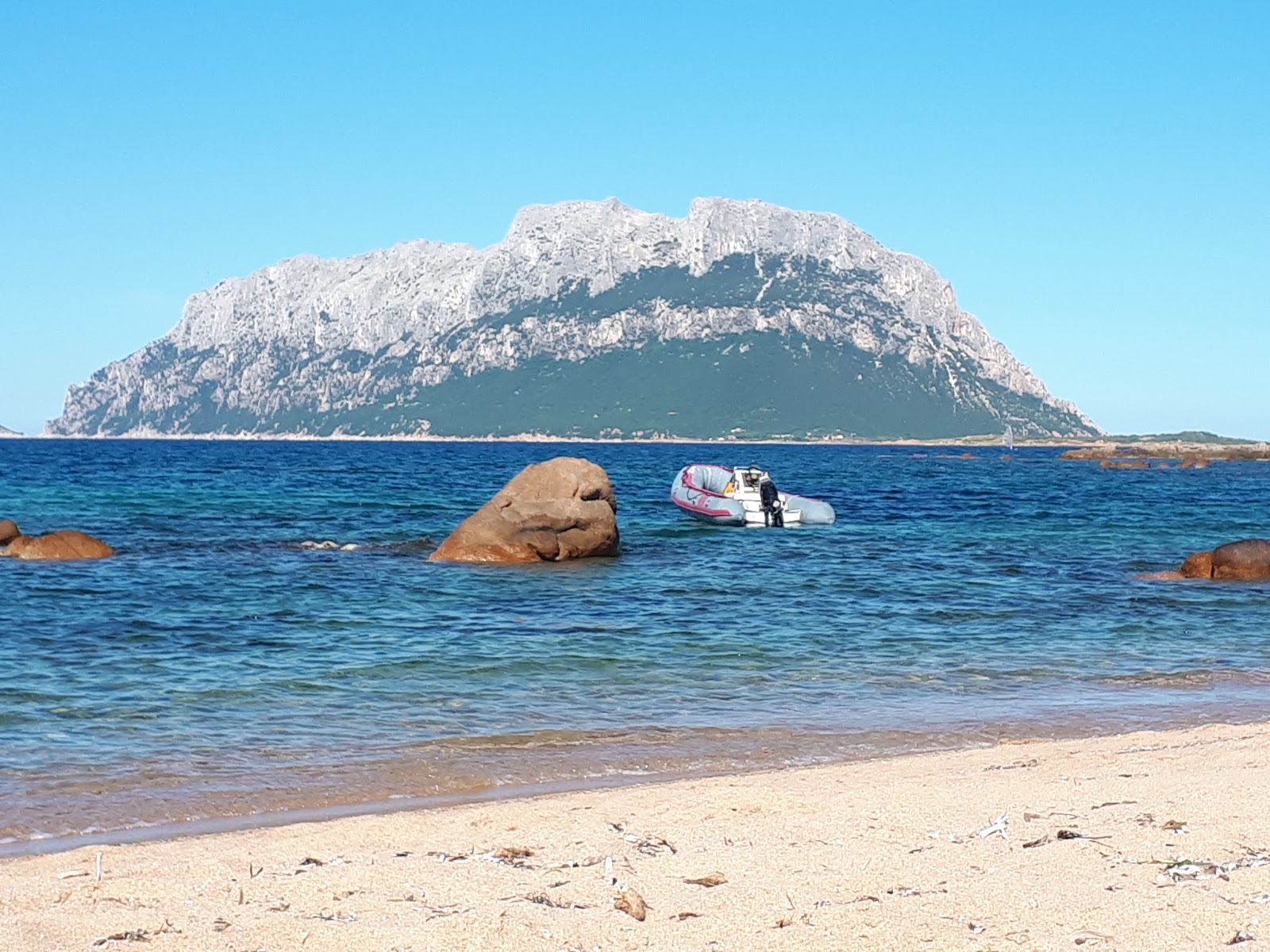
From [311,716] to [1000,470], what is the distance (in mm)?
108671

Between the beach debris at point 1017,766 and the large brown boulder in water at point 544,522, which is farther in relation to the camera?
the large brown boulder in water at point 544,522

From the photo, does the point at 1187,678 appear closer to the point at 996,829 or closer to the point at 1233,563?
the point at 996,829

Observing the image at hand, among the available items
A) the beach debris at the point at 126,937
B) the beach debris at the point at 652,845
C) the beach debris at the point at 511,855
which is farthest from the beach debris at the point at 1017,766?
the beach debris at the point at 126,937

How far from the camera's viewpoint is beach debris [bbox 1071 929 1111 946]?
626 cm

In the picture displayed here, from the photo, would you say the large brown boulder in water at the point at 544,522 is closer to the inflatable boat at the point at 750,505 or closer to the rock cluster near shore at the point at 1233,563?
the inflatable boat at the point at 750,505

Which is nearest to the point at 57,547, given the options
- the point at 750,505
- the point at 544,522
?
the point at 544,522

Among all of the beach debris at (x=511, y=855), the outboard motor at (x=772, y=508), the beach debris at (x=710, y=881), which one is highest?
the outboard motor at (x=772, y=508)

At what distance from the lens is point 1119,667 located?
1731 cm

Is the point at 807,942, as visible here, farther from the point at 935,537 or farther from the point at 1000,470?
the point at 1000,470

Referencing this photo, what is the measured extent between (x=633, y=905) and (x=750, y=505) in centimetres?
4014

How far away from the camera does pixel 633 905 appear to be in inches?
272

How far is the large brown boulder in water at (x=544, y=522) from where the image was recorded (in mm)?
31422

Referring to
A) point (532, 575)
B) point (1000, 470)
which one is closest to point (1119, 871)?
point (532, 575)

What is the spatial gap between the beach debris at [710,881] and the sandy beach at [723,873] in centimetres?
2
